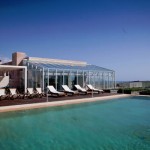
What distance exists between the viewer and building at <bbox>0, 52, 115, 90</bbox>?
20.9 metres

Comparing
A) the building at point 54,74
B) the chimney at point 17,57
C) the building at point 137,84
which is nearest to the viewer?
the building at point 54,74

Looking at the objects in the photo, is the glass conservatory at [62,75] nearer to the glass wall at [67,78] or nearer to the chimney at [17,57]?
the glass wall at [67,78]

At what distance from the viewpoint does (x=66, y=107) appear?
1441 centimetres

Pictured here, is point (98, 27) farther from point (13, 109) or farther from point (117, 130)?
point (117, 130)

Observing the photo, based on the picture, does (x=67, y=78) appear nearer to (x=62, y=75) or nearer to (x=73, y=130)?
(x=62, y=75)

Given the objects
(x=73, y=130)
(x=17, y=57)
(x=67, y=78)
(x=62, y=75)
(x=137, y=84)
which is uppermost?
(x=17, y=57)

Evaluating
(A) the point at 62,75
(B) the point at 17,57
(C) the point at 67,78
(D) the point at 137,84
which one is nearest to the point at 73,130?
(A) the point at 62,75

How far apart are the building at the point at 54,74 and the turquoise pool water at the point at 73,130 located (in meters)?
8.11

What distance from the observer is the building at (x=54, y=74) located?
20897 millimetres

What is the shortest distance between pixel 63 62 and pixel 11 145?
63.7ft

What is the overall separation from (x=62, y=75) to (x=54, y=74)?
3.74ft

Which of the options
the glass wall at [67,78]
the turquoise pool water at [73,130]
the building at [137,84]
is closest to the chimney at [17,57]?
the glass wall at [67,78]

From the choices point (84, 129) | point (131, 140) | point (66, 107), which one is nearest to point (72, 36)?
point (66, 107)

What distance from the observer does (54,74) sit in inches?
867
